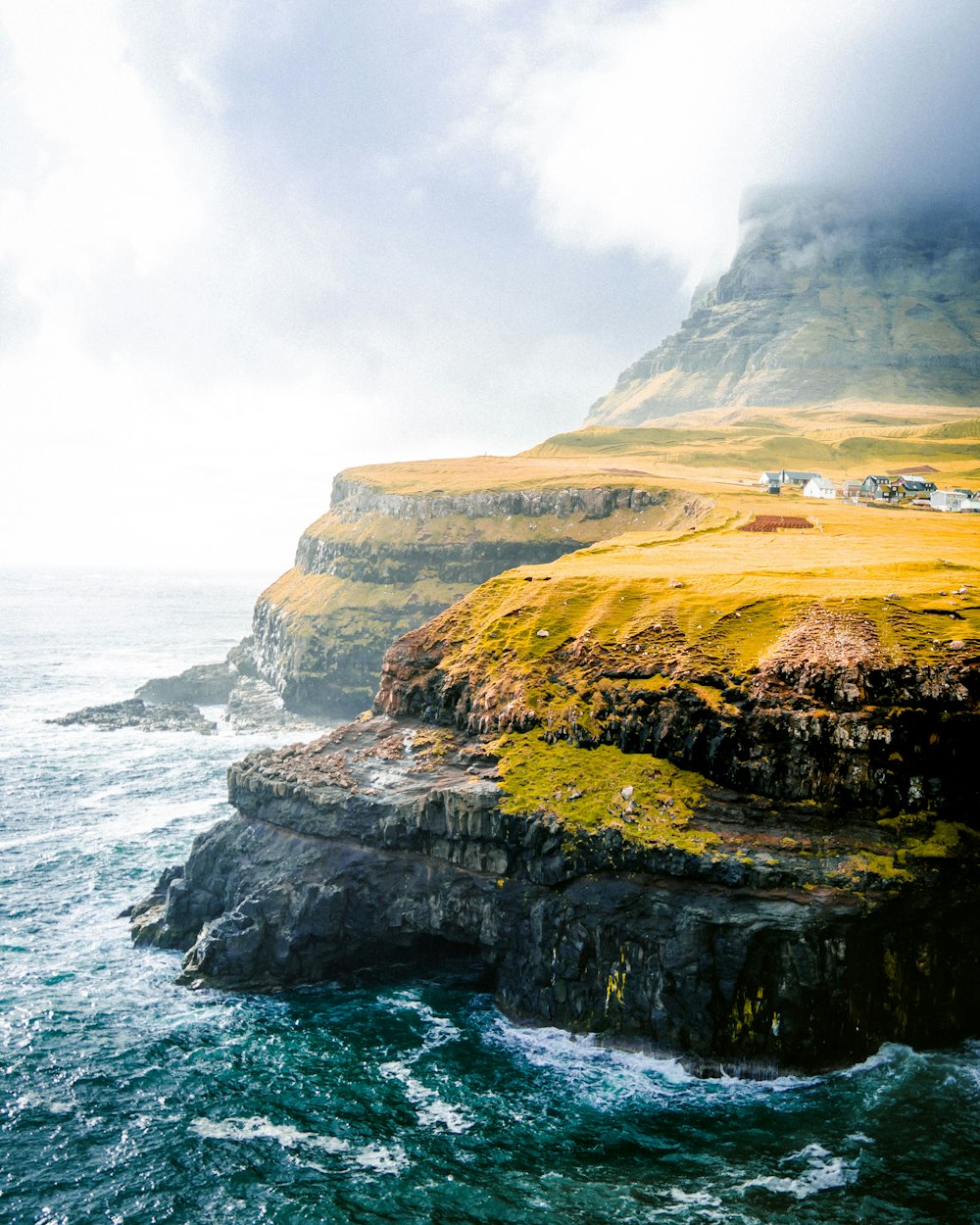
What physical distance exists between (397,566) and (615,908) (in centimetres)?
11789

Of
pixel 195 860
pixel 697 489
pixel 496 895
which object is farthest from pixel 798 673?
pixel 697 489

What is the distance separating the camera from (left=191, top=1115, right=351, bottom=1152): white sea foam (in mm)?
37250

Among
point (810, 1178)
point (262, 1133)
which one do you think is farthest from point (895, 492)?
point (262, 1133)

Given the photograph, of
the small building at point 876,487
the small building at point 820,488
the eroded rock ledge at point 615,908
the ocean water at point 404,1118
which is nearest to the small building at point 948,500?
the small building at point 876,487

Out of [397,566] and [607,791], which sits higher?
[397,566]

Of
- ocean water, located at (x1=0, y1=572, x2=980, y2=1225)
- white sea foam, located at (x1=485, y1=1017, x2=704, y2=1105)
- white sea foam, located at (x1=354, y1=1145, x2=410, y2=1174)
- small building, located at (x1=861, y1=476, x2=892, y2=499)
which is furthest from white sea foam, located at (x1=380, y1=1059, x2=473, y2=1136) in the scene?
small building, located at (x1=861, y1=476, x2=892, y2=499)

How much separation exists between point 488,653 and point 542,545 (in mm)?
86490

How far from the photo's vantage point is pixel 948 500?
116 metres

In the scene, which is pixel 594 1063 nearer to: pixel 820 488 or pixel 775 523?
pixel 775 523

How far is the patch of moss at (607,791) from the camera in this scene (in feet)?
150

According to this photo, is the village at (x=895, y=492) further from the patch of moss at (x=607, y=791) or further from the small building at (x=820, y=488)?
the patch of moss at (x=607, y=791)

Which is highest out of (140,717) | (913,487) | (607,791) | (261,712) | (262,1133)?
(913,487)

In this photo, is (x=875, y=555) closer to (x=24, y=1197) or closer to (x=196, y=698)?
(x=24, y=1197)

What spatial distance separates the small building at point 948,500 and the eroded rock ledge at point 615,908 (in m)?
86.9
